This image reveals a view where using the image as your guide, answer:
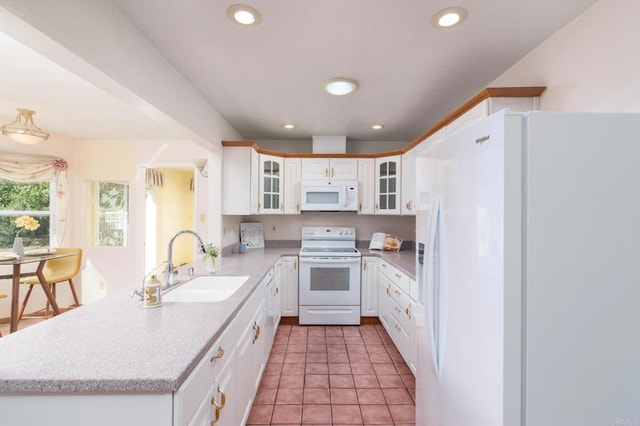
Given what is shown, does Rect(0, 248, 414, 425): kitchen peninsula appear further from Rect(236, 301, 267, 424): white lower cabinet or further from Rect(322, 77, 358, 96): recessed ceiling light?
Rect(322, 77, 358, 96): recessed ceiling light

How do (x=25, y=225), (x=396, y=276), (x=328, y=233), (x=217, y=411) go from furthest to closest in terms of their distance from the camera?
(x=328, y=233) < (x=25, y=225) < (x=396, y=276) < (x=217, y=411)

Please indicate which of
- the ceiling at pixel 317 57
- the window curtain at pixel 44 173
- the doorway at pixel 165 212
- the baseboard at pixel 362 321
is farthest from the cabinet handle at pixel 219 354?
the window curtain at pixel 44 173

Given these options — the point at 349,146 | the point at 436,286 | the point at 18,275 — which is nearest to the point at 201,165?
the point at 349,146

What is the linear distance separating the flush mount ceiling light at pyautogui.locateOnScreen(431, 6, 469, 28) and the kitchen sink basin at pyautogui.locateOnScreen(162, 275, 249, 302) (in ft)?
6.52

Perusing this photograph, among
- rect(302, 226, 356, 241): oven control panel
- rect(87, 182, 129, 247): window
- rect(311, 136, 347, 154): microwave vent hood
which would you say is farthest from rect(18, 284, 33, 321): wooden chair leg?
A: rect(311, 136, 347, 154): microwave vent hood

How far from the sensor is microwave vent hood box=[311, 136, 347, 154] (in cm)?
372

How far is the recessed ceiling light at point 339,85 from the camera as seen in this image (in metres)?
2.10

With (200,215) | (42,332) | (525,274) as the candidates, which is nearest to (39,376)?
(42,332)

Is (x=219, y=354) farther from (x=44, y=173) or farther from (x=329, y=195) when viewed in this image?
(x=44, y=173)

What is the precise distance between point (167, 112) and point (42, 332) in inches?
54.8

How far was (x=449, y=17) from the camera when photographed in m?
1.42

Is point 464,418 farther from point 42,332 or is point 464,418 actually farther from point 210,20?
point 210,20

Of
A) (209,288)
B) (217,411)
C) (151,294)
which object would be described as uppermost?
(151,294)

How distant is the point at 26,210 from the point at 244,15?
4.25 metres
